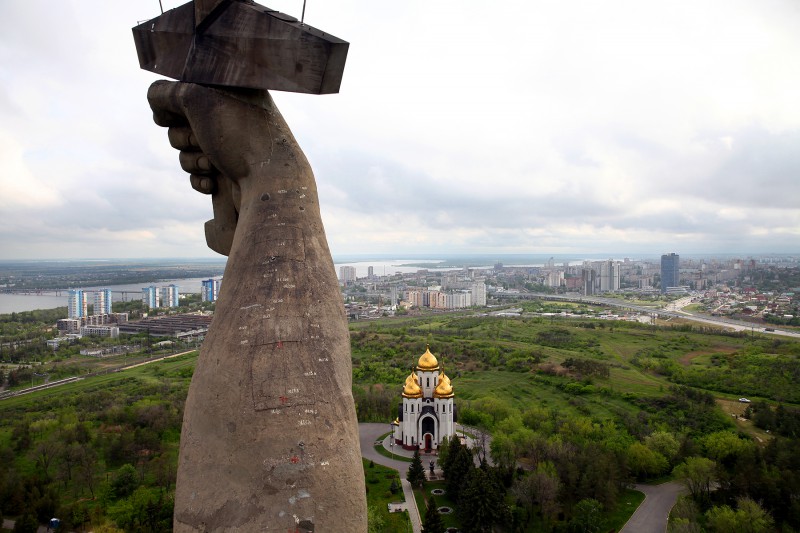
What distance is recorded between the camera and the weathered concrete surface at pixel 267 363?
7.57 ft

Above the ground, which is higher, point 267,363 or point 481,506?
point 267,363

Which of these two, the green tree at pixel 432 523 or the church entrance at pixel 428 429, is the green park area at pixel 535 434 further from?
the church entrance at pixel 428 429

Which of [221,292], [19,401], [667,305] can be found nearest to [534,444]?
[221,292]

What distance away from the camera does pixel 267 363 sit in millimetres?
2533

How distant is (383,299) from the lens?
375 feet

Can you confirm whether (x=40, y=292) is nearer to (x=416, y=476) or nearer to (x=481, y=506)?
(x=416, y=476)

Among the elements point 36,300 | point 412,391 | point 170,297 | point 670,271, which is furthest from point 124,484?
point 670,271

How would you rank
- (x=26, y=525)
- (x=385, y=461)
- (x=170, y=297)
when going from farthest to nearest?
(x=170, y=297)
(x=385, y=461)
(x=26, y=525)

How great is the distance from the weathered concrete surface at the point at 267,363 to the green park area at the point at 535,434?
14.6 m

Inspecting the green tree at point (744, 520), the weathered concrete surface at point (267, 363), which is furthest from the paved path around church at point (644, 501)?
the weathered concrete surface at point (267, 363)

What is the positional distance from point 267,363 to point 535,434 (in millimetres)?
23541

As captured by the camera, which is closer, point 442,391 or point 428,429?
point 442,391

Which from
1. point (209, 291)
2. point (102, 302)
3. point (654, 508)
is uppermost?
point (209, 291)

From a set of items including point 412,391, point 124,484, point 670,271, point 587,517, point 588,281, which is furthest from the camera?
point 588,281
